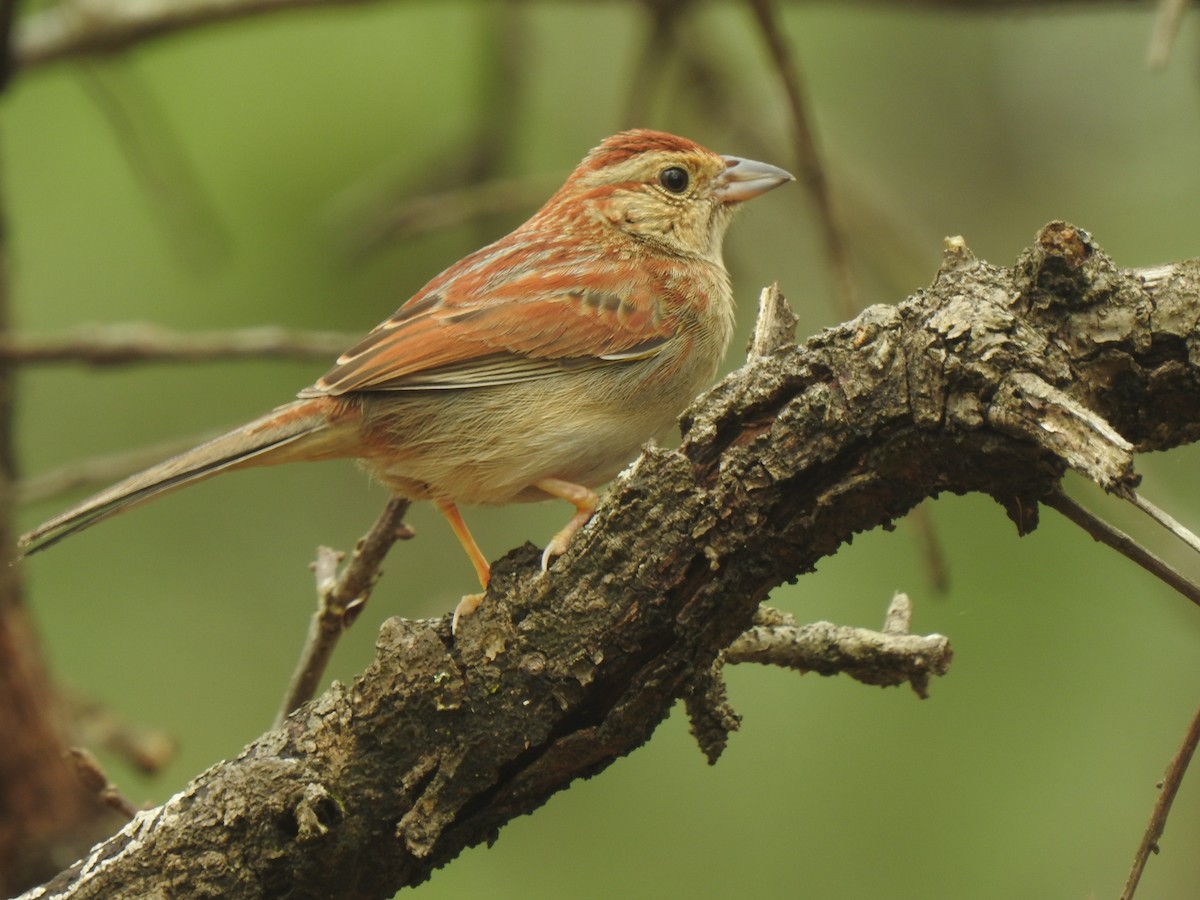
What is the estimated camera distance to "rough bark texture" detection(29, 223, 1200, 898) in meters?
2.22

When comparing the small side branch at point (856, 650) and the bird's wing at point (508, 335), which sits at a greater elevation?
the bird's wing at point (508, 335)

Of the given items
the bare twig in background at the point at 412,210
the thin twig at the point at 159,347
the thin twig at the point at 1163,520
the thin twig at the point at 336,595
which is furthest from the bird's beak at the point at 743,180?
the thin twig at the point at 1163,520

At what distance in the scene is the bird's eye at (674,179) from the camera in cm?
484

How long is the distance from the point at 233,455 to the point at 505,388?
2.51 feet

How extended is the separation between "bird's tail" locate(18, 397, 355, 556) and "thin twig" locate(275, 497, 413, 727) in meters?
0.46

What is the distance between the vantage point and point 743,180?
4.83 meters

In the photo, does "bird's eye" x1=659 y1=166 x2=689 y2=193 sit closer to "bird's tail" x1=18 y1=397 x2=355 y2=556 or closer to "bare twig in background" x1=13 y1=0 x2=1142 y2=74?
"bare twig in background" x1=13 y1=0 x2=1142 y2=74

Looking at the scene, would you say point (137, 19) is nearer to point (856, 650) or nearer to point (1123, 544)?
point (856, 650)

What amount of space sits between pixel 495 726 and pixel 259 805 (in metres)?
0.47

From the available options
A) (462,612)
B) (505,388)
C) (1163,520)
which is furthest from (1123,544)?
(505,388)

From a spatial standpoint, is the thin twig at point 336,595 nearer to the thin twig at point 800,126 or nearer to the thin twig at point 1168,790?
the thin twig at point 800,126

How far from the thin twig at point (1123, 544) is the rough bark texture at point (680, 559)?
0.06 meters

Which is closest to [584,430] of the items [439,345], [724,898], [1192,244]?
[439,345]

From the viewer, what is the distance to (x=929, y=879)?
18.0ft
